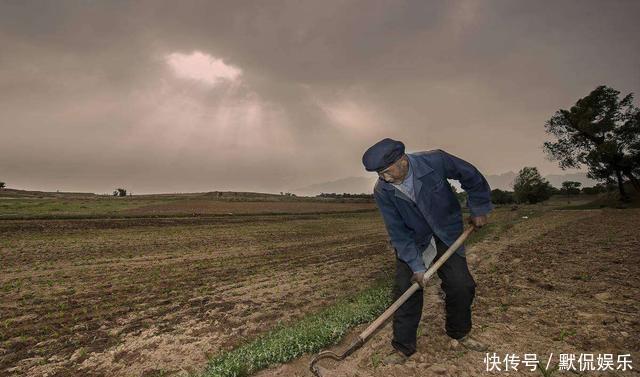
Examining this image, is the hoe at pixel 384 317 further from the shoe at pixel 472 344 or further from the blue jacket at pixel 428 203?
the shoe at pixel 472 344

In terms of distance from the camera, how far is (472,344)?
160 inches

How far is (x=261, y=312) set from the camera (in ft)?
22.3

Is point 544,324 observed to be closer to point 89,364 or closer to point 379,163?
point 379,163

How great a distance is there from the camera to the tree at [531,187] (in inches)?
2985

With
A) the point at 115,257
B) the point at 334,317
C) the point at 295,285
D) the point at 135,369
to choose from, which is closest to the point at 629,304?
the point at 334,317

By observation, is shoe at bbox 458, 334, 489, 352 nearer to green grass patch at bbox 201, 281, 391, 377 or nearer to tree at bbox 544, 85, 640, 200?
green grass patch at bbox 201, 281, 391, 377

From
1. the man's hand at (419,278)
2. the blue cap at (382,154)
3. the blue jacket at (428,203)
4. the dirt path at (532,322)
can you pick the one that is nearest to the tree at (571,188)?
the dirt path at (532,322)

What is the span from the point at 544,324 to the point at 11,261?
16.7 meters

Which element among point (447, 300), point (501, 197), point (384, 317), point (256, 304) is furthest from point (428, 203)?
point (501, 197)

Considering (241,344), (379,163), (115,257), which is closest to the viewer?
(379,163)

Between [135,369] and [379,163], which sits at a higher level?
[379,163]

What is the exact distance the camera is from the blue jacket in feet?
12.5

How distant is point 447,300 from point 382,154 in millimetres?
1983

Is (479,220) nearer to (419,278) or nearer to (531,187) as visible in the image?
(419,278)
